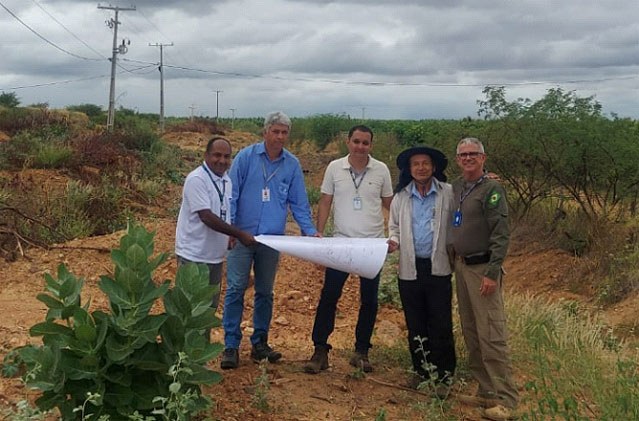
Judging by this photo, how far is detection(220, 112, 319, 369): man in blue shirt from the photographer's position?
4633 millimetres

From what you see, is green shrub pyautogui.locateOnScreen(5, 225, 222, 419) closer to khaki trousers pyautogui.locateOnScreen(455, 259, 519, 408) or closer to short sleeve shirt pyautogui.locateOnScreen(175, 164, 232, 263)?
short sleeve shirt pyautogui.locateOnScreen(175, 164, 232, 263)

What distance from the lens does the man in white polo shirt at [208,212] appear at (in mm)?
4207

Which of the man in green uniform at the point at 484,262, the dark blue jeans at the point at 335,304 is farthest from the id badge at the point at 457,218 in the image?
the dark blue jeans at the point at 335,304

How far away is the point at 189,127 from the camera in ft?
135

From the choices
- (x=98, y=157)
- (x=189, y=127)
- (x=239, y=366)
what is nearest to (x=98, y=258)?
(x=239, y=366)

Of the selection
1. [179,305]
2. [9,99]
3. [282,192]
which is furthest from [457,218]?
[9,99]

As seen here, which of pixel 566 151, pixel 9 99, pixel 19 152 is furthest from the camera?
pixel 9 99

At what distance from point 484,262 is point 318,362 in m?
1.42

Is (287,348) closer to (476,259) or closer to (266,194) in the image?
(266,194)

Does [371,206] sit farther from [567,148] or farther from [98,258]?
[567,148]

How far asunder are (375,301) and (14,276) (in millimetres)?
4235

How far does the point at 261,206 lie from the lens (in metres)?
4.64

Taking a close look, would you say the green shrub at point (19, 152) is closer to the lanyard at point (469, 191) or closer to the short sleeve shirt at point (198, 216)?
the short sleeve shirt at point (198, 216)

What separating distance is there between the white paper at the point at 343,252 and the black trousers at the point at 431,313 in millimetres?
256
